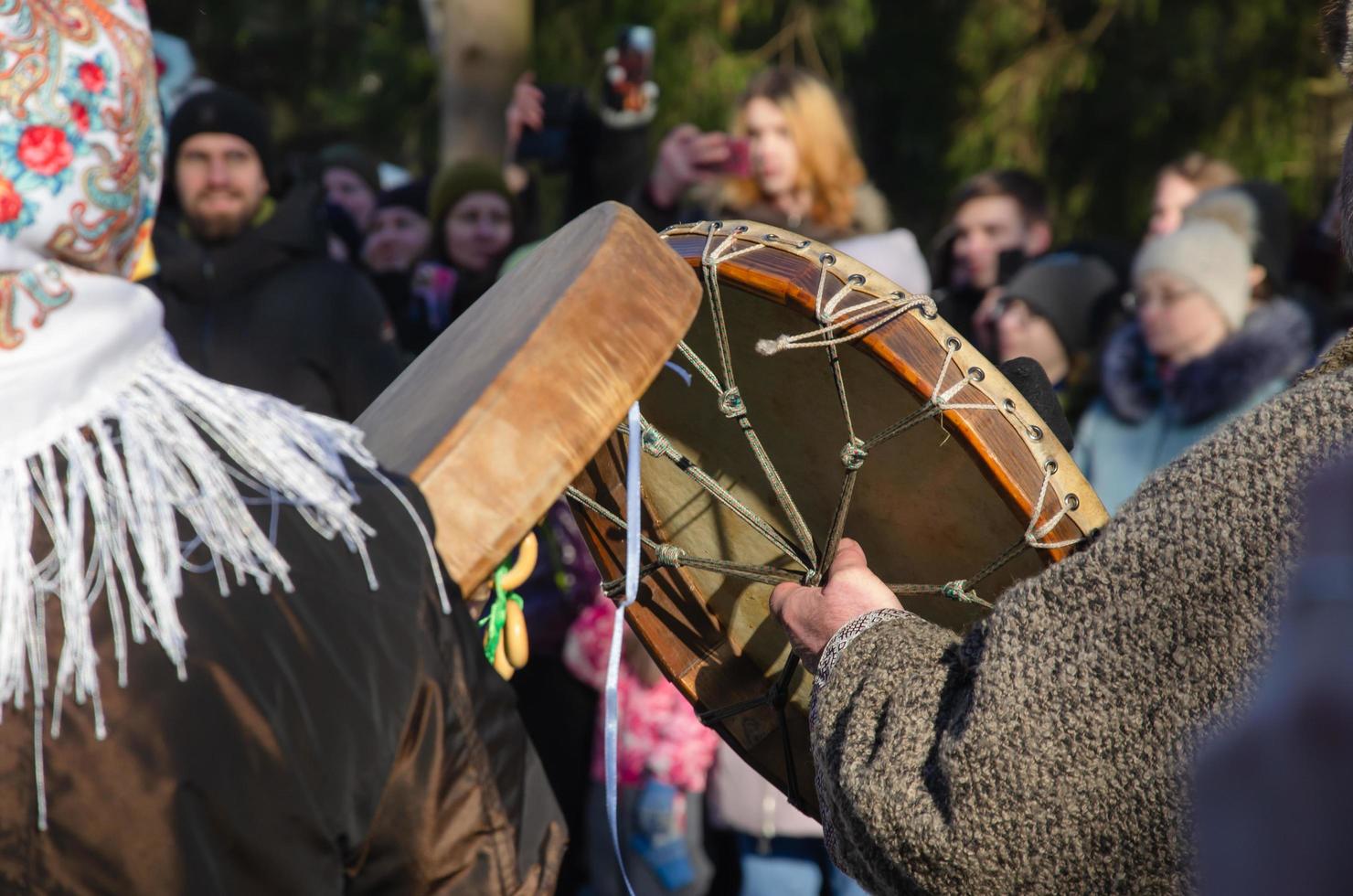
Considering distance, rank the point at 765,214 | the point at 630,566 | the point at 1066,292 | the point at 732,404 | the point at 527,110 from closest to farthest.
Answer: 1. the point at 630,566
2. the point at 732,404
3. the point at 765,214
4. the point at 1066,292
5. the point at 527,110

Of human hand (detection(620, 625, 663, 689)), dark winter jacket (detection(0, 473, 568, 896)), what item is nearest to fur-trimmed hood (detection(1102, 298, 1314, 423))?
human hand (detection(620, 625, 663, 689))

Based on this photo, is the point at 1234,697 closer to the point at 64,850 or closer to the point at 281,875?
the point at 281,875

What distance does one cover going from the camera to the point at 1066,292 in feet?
13.3

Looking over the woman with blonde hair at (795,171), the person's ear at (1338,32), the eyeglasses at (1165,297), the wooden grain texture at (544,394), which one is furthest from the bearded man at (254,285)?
the person's ear at (1338,32)

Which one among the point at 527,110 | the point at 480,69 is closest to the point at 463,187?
the point at 527,110

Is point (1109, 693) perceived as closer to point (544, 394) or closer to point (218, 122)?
point (544, 394)

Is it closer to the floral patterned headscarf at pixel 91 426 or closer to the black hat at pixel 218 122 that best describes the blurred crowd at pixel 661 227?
the black hat at pixel 218 122

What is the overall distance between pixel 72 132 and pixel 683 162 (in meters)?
2.64

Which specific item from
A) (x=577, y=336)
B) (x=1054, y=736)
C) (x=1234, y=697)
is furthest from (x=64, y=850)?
(x=1234, y=697)

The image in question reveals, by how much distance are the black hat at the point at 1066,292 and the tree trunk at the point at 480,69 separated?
408cm

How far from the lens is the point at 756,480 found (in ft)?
6.36

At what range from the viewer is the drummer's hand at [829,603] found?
160 centimetres

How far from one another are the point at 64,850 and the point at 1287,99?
8694 millimetres

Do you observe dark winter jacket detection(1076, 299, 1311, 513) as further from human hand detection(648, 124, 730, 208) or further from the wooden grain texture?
the wooden grain texture
